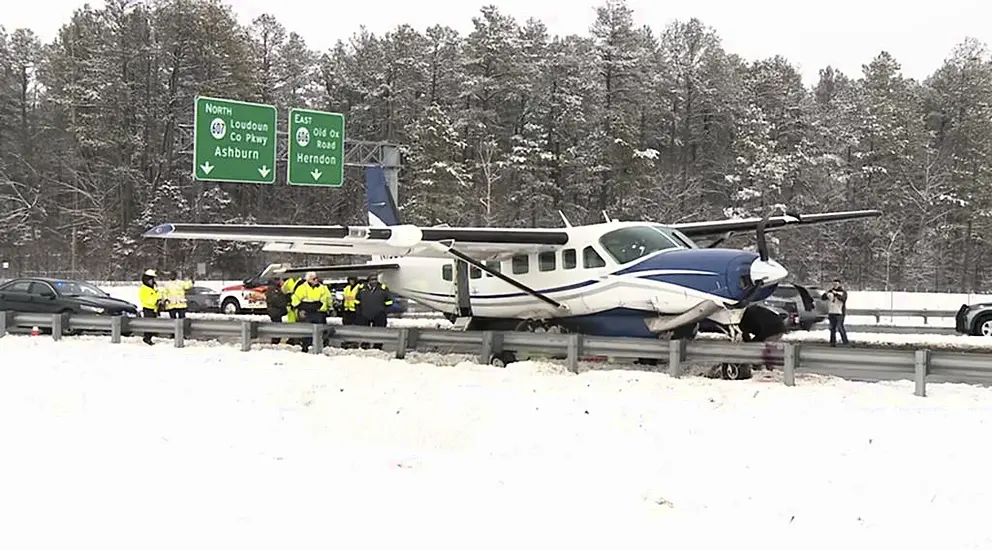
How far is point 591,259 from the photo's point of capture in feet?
51.4

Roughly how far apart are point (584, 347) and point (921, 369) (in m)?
4.63

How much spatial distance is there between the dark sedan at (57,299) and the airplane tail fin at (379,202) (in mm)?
6345

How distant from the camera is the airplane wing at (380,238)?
14.3 m

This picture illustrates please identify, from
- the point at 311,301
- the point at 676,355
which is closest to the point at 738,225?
the point at 676,355

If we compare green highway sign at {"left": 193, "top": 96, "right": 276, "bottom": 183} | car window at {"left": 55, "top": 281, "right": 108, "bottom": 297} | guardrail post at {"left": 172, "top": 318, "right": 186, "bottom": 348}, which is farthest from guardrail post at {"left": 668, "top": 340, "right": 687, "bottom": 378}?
green highway sign at {"left": 193, "top": 96, "right": 276, "bottom": 183}

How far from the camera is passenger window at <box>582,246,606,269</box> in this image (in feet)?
50.8

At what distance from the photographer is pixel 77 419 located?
9172mm

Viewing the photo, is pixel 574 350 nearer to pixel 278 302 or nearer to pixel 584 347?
pixel 584 347

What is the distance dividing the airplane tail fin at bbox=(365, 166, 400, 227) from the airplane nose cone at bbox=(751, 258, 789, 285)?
37.0 ft

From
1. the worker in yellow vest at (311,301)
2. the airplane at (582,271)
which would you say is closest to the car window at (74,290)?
the worker in yellow vest at (311,301)

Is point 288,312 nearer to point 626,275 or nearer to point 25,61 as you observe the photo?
point 626,275

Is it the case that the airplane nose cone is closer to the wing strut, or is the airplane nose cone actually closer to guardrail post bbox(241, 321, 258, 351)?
the wing strut

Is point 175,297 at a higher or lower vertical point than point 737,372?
higher

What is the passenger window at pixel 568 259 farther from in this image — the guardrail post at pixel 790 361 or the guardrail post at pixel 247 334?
the guardrail post at pixel 247 334
